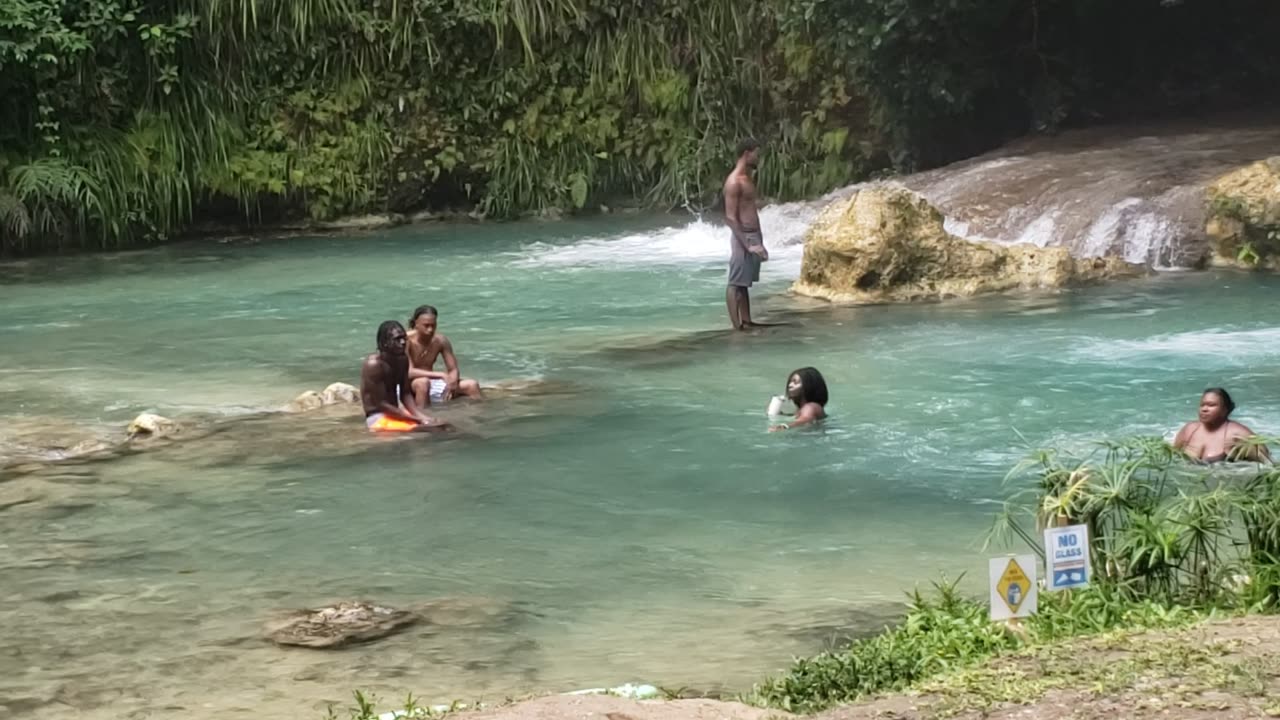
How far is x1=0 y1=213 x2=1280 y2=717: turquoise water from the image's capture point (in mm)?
6777

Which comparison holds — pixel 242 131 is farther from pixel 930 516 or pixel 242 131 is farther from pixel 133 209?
pixel 930 516

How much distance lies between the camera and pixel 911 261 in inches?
596

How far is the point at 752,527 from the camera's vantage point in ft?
28.0

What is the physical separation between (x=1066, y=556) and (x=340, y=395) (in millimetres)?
6985

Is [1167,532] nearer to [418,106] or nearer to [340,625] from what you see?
[340,625]

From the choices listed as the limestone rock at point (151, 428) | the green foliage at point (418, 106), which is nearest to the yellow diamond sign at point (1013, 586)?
the limestone rock at point (151, 428)

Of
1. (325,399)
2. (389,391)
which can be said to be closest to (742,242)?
(325,399)

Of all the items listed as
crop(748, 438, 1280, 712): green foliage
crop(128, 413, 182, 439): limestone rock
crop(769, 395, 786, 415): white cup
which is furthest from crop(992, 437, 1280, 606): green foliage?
crop(128, 413, 182, 439): limestone rock

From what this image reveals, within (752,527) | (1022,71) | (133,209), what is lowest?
(752,527)

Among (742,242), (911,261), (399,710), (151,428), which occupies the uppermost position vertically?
(742,242)

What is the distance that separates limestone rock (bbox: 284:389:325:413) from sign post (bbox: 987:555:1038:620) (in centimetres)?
679

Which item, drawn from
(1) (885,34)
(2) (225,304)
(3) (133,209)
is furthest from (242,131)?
(1) (885,34)

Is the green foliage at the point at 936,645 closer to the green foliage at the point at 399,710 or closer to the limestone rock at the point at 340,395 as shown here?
the green foliage at the point at 399,710

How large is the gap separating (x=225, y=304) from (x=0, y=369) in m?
3.26
